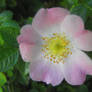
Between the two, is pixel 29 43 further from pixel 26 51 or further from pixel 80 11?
pixel 80 11

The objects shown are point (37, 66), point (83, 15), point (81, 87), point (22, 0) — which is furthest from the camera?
point (22, 0)

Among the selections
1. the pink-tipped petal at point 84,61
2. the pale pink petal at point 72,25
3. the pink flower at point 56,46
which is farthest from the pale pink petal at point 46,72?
the pale pink petal at point 72,25

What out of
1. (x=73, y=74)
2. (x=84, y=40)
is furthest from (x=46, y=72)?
(x=84, y=40)

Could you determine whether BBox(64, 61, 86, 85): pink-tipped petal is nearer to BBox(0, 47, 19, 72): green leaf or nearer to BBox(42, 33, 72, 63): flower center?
A: BBox(42, 33, 72, 63): flower center

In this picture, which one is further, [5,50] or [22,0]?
[22,0]

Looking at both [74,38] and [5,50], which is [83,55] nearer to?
[74,38]

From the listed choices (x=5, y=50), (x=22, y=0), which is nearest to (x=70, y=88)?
(x=5, y=50)
